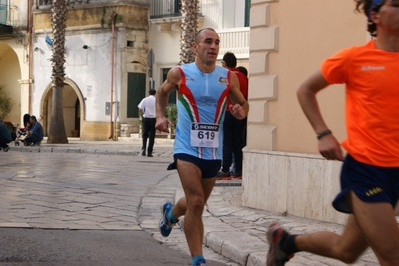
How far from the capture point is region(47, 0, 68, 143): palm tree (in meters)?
30.9

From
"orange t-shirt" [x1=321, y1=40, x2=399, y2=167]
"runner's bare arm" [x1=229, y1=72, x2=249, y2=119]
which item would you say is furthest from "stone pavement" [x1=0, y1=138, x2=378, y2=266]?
"orange t-shirt" [x1=321, y1=40, x2=399, y2=167]

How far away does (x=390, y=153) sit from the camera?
4.48 meters

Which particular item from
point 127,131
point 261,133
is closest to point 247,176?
point 261,133

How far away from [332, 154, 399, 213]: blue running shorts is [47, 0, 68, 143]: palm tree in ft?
87.8

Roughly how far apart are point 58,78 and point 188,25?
509 centimetres

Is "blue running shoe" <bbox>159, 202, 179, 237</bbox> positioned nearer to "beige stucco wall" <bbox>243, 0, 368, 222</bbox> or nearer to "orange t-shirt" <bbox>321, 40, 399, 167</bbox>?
"beige stucco wall" <bbox>243, 0, 368, 222</bbox>

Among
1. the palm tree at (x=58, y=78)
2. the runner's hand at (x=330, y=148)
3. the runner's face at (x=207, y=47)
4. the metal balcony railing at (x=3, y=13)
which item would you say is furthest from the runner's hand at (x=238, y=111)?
the metal balcony railing at (x=3, y=13)

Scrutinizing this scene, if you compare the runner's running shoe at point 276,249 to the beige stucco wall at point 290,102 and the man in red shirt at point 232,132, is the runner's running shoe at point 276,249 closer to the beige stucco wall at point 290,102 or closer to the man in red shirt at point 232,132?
the beige stucco wall at point 290,102

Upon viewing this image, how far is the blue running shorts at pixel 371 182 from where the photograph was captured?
447 cm

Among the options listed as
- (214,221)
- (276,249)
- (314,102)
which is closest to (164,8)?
(214,221)

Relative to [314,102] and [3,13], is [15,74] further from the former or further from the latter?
[314,102]

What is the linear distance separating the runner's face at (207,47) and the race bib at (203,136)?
517 mm

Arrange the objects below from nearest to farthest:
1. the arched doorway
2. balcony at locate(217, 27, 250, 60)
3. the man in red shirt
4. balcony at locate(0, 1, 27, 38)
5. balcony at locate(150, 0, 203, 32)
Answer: the man in red shirt < balcony at locate(217, 27, 250, 60) < balcony at locate(150, 0, 203, 32) < the arched doorway < balcony at locate(0, 1, 27, 38)

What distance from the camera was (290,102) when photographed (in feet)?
33.0
